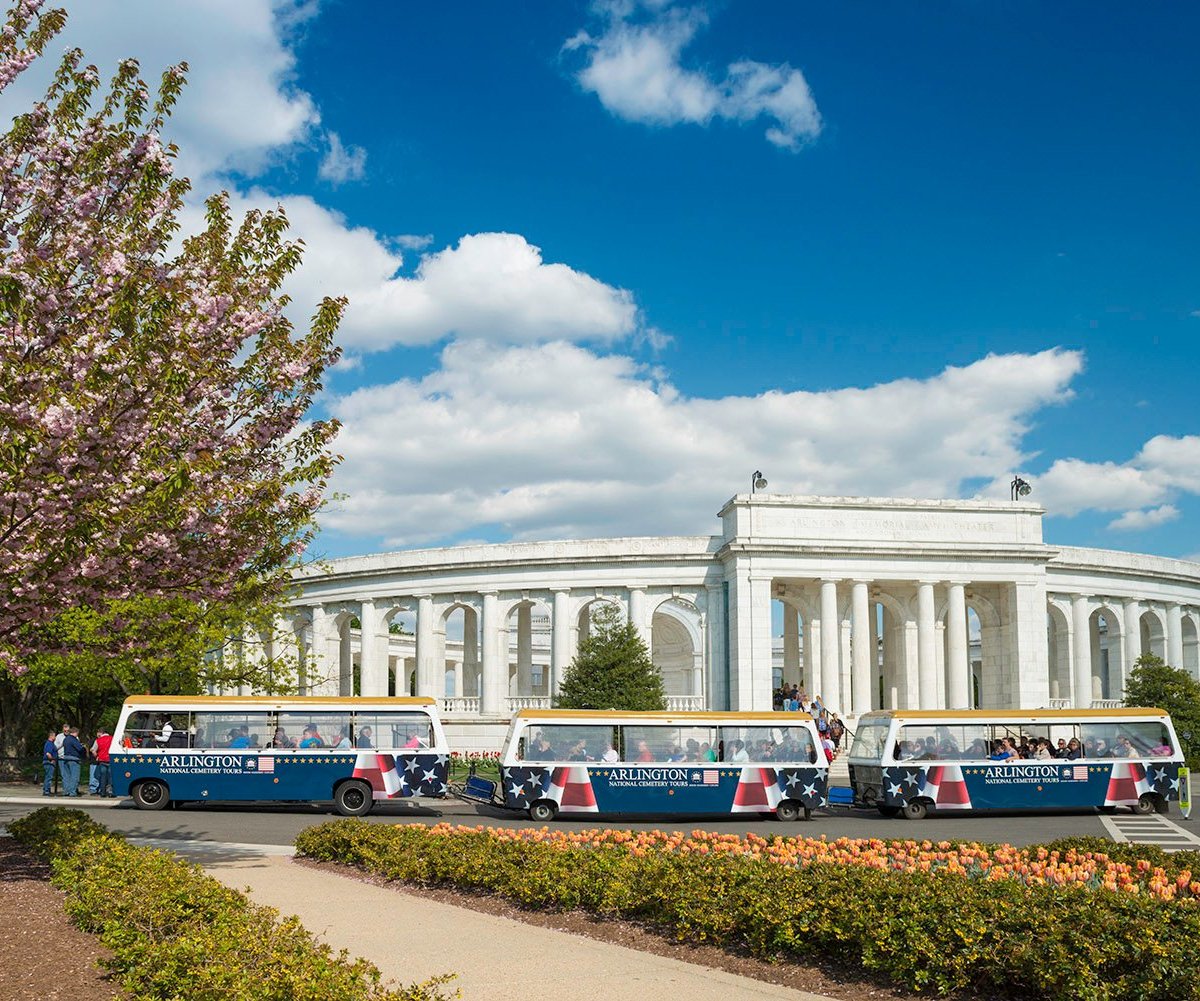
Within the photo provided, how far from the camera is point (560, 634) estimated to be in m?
54.7

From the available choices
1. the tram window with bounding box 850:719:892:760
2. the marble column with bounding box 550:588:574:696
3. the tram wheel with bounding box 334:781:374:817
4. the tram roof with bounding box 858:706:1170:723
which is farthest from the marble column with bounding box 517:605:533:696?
the tram roof with bounding box 858:706:1170:723

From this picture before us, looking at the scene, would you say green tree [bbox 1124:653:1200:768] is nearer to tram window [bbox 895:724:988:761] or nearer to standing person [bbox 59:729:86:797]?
tram window [bbox 895:724:988:761]

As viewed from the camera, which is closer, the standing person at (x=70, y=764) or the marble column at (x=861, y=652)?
the standing person at (x=70, y=764)

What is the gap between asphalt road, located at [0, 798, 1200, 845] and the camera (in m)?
22.4

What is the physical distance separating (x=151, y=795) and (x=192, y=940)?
20.1 metres

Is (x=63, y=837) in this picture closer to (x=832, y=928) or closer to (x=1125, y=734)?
(x=832, y=928)

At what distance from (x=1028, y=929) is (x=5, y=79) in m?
13.2

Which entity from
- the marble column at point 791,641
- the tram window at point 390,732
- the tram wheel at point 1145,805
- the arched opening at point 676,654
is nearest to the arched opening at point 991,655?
the marble column at point 791,641

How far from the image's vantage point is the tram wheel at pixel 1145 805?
2850cm

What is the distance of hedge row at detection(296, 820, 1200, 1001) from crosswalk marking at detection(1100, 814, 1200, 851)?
11.6 meters

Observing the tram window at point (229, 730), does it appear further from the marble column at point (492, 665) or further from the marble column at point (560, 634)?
the marble column at point (492, 665)

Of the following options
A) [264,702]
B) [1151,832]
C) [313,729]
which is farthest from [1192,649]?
[264,702]

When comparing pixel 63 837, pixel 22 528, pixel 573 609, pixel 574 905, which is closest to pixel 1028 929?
pixel 574 905

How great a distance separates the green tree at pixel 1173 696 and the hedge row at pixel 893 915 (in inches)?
1559
